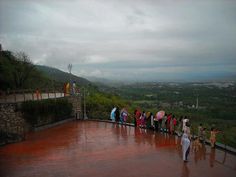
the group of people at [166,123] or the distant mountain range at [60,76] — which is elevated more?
the distant mountain range at [60,76]

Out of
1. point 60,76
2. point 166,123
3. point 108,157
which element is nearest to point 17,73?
point 166,123

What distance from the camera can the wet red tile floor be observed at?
38.3 ft

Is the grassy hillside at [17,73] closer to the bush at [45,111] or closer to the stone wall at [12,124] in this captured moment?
the bush at [45,111]

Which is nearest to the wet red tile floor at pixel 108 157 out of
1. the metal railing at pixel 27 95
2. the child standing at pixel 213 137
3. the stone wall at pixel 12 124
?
the child standing at pixel 213 137

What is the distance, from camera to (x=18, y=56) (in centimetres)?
3559

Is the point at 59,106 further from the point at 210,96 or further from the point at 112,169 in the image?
the point at 210,96

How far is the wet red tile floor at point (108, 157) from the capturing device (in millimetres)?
11664

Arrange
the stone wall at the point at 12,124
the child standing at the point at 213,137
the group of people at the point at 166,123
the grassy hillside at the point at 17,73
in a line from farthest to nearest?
the grassy hillside at the point at 17,73 → the stone wall at the point at 12,124 → the group of people at the point at 166,123 → the child standing at the point at 213,137

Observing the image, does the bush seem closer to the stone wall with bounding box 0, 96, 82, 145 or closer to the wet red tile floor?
the stone wall with bounding box 0, 96, 82, 145

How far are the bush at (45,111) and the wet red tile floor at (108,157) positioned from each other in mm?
2374

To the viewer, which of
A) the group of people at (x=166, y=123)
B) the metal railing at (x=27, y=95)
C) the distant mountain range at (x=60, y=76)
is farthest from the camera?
the distant mountain range at (x=60, y=76)

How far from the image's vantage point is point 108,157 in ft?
45.1

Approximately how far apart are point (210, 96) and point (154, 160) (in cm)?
2966

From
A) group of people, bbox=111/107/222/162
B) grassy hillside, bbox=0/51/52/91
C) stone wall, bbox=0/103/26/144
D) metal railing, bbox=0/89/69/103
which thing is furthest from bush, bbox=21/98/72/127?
grassy hillside, bbox=0/51/52/91
